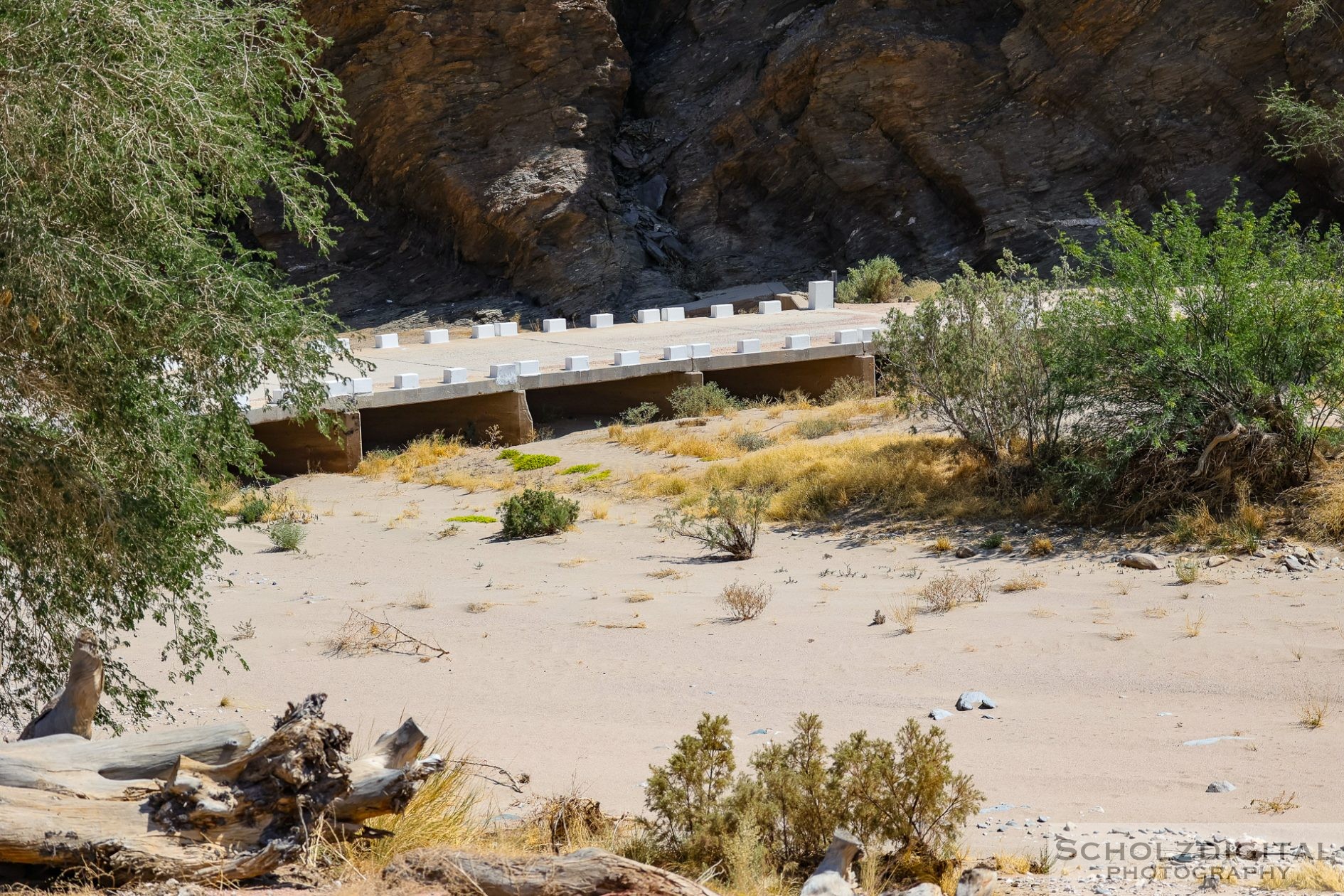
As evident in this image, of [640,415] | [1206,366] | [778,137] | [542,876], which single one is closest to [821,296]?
[640,415]

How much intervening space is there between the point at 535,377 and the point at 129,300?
41.5 feet

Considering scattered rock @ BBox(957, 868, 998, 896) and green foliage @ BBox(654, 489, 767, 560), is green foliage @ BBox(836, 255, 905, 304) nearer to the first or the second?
green foliage @ BBox(654, 489, 767, 560)

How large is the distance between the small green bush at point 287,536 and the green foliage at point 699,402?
676cm

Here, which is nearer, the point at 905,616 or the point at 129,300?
the point at 129,300

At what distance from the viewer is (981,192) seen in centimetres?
3316

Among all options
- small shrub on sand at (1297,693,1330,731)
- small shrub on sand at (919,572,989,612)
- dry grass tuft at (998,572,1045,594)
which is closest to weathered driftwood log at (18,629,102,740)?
small shrub on sand at (1297,693,1330,731)

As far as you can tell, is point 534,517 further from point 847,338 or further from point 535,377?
point 847,338

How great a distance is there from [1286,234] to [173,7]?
10.7 m

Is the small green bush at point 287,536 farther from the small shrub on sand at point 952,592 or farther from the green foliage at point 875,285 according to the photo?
the green foliage at point 875,285

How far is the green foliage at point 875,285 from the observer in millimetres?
29875

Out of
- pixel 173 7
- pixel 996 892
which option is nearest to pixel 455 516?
pixel 173 7

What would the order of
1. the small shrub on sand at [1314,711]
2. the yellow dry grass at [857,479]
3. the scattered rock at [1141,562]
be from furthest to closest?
the yellow dry grass at [857,479]
the scattered rock at [1141,562]
the small shrub on sand at [1314,711]

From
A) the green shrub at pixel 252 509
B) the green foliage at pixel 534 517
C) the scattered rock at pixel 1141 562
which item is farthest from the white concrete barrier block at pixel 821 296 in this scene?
the scattered rock at pixel 1141 562

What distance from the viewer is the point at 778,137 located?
36062mm
